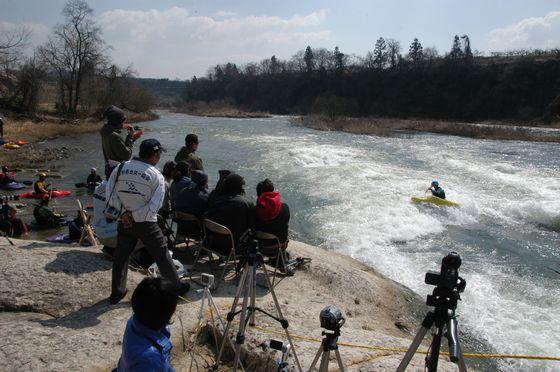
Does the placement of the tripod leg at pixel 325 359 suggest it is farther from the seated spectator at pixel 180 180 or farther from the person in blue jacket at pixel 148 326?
the seated spectator at pixel 180 180

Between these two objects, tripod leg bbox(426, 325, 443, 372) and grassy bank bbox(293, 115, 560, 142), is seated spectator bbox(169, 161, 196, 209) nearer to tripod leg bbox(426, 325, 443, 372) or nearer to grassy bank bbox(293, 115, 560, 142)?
tripod leg bbox(426, 325, 443, 372)

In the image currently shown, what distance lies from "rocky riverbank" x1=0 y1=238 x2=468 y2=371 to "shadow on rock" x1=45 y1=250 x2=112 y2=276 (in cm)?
1

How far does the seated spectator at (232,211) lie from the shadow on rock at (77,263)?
154 centimetres

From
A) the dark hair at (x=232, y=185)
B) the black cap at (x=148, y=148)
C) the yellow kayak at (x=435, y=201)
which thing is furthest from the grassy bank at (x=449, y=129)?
the black cap at (x=148, y=148)

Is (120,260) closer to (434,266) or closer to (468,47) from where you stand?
(434,266)

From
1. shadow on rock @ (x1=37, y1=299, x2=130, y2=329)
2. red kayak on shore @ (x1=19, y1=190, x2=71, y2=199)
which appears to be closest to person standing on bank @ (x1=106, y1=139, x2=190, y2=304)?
shadow on rock @ (x1=37, y1=299, x2=130, y2=329)

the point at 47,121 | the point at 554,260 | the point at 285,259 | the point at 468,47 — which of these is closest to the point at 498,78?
the point at 468,47

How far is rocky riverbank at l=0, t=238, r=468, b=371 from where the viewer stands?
3992mm

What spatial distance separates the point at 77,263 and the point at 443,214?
12.3 meters

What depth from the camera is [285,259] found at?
7016mm

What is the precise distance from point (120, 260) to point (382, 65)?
112 meters

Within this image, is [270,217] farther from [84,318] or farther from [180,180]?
[84,318]

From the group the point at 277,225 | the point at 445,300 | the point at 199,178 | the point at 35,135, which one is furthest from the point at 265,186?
→ the point at 35,135

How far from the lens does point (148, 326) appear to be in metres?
2.54
